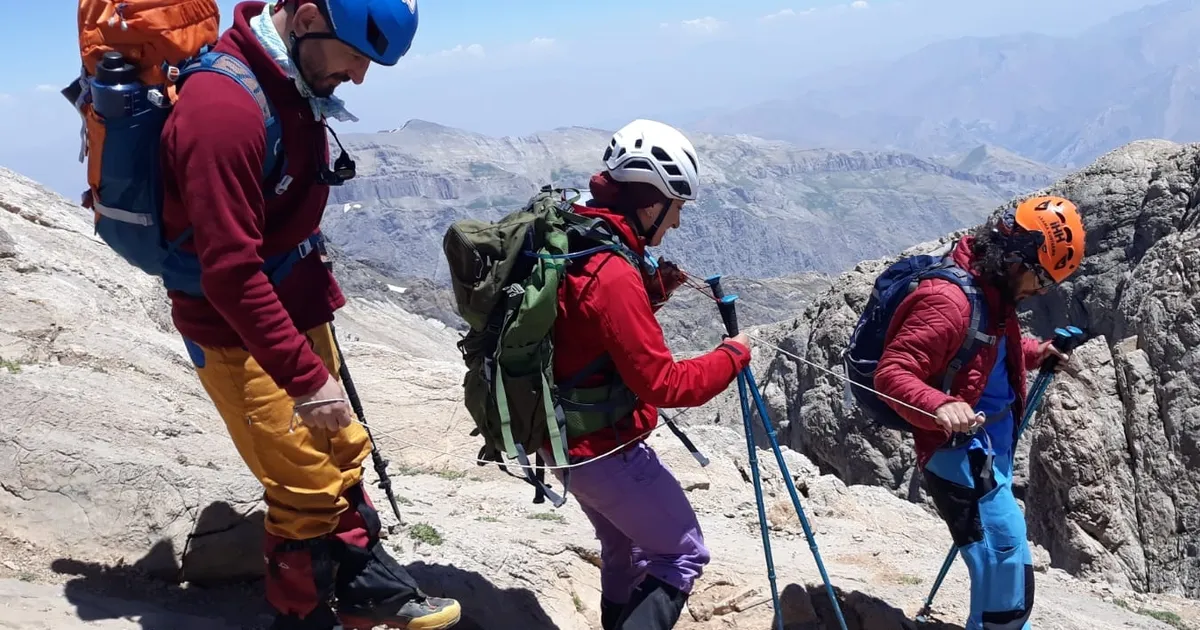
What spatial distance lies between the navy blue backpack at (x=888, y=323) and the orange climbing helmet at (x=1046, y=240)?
37cm

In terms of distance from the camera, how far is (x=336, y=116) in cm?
436

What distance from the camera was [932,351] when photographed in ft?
17.7

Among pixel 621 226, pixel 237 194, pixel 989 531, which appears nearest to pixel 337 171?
pixel 237 194

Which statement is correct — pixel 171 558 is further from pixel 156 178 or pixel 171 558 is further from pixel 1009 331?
pixel 1009 331

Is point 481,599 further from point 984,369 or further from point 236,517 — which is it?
point 984,369

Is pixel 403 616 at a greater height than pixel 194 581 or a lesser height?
greater

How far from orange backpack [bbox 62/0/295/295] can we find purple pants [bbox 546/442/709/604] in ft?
7.91

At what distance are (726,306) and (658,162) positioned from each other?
957mm

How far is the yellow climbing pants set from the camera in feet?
14.2

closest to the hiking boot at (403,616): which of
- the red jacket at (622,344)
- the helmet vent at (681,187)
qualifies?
the red jacket at (622,344)

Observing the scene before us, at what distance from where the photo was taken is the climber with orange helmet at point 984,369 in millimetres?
5438

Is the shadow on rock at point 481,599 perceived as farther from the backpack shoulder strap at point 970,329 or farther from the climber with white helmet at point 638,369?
the backpack shoulder strap at point 970,329

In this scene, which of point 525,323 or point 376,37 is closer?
point 376,37

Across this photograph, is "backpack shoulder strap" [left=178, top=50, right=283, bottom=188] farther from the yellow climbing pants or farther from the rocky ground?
the rocky ground
